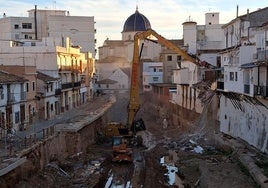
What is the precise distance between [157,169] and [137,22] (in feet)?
217

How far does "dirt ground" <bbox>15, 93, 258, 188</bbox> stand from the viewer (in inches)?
1067

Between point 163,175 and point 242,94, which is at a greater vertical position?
point 242,94

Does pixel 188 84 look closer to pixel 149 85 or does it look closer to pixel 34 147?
pixel 149 85

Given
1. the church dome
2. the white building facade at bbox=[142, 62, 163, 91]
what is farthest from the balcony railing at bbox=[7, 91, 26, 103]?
the church dome

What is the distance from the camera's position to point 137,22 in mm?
96625

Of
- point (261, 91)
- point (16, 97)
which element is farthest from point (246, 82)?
point (16, 97)

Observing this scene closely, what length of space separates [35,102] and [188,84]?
19386 millimetres

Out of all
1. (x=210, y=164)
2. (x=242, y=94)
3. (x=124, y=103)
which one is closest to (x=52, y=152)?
(x=210, y=164)

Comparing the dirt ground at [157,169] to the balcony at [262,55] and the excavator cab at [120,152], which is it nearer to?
the excavator cab at [120,152]

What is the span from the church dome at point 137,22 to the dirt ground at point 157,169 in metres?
56.0

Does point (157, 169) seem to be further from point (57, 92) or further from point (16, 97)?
point (57, 92)

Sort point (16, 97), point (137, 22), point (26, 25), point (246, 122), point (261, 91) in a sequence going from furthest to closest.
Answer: point (137, 22) → point (26, 25) → point (16, 97) → point (246, 122) → point (261, 91)

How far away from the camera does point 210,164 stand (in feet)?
102

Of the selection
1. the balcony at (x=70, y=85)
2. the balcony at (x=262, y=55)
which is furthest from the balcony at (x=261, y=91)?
the balcony at (x=70, y=85)
